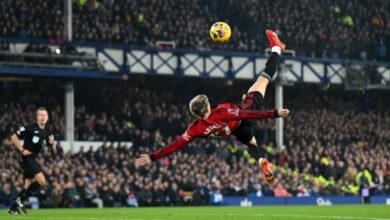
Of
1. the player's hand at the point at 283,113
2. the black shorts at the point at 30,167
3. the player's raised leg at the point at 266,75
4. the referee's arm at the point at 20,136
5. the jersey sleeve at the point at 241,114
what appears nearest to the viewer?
the player's hand at the point at 283,113

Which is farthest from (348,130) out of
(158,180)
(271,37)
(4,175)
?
(271,37)

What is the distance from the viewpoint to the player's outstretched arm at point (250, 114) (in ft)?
52.3

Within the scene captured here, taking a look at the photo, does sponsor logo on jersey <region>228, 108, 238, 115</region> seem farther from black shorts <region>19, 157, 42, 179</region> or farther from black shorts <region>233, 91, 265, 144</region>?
black shorts <region>19, 157, 42, 179</region>

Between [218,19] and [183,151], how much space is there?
24.9 feet

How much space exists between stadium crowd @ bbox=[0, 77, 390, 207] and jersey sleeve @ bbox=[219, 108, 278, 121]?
15042 mm

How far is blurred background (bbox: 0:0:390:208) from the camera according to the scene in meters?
34.7

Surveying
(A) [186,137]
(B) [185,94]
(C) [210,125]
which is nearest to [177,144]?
(A) [186,137]

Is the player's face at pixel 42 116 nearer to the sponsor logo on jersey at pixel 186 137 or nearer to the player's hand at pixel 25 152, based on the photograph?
the player's hand at pixel 25 152

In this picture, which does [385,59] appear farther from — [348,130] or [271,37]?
[271,37]

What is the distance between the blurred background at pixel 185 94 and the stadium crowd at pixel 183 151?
0.06 m

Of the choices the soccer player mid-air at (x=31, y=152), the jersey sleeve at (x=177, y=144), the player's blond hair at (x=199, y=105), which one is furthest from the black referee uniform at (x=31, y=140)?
the player's blond hair at (x=199, y=105)

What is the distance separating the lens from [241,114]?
16.6 metres

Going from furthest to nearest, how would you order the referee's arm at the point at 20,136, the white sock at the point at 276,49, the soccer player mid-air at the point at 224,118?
the referee's arm at the point at 20,136
the white sock at the point at 276,49
the soccer player mid-air at the point at 224,118

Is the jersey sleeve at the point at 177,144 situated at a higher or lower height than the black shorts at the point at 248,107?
lower
